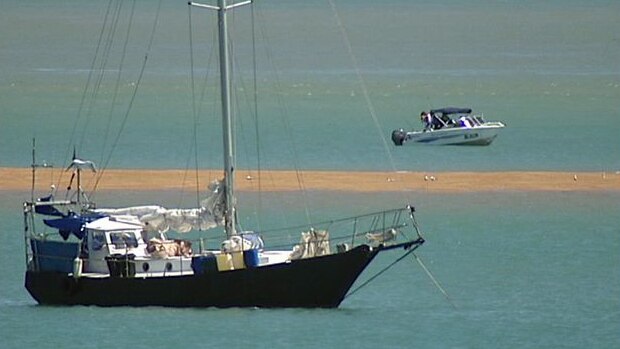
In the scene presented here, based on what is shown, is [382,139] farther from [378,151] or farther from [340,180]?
[340,180]

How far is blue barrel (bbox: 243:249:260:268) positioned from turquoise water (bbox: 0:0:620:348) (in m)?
0.99

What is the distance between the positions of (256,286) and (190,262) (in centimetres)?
143

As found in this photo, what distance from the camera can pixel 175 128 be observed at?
96.1m

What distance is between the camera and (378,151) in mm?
86188

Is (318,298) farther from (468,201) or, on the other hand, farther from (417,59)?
(417,59)

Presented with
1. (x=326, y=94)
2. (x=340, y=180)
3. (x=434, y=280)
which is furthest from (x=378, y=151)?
(x=434, y=280)

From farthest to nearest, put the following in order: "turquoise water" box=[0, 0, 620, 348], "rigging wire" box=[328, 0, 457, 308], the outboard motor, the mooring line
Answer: the outboard motor → "rigging wire" box=[328, 0, 457, 308] → the mooring line → "turquoise water" box=[0, 0, 620, 348]

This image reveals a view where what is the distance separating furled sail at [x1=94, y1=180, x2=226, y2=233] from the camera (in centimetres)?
4919

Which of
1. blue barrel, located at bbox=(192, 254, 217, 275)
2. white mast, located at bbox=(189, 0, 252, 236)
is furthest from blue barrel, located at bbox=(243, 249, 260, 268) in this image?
white mast, located at bbox=(189, 0, 252, 236)

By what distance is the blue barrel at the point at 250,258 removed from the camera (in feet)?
153

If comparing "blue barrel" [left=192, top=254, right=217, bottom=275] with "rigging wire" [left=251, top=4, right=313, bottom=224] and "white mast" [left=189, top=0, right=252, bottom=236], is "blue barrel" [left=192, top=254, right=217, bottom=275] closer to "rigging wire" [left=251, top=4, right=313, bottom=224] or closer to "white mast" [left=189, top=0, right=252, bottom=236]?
"white mast" [left=189, top=0, right=252, bottom=236]

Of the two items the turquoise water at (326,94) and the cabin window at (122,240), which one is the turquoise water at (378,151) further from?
the cabin window at (122,240)

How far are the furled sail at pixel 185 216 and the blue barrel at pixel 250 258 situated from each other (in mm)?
2555

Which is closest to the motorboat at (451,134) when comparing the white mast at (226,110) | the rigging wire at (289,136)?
the rigging wire at (289,136)
